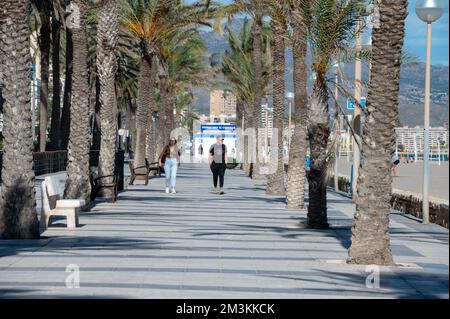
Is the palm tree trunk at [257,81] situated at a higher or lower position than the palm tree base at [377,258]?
higher

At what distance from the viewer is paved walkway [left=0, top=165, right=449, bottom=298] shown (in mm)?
10250

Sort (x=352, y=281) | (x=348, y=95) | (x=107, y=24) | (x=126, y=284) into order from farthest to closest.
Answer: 1. (x=107, y=24)
2. (x=348, y=95)
3. (x=352, y=281)
4. (x=126, y=284)

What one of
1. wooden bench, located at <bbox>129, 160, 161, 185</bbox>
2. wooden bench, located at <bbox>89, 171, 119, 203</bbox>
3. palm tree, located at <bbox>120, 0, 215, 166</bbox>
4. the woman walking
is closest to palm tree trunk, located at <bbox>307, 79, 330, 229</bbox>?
wooden bench, located at <bbox>89, 171, 119, 203</bbox>

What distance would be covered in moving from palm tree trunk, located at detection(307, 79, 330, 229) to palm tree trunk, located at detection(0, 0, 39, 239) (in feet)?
17.1

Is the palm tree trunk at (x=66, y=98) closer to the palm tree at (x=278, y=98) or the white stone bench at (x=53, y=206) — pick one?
the palm tree at (x=278, y=98)

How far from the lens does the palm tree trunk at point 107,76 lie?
26.4 metres

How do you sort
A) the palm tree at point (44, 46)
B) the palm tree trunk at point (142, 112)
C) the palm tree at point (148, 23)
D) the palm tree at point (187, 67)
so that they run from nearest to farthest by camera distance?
the palm tree at point (148, 23) → the palm tree trunk at point (142, 112) → the palm tree at point (44, 46) → the palm tree at point (187, 67)

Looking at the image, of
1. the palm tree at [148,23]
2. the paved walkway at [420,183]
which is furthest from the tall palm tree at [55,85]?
the paved walkway at [420,183]

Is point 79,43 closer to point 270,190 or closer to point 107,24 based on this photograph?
point 107,24

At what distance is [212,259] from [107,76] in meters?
14.7

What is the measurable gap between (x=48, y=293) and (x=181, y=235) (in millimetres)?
6651

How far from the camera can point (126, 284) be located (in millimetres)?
10531

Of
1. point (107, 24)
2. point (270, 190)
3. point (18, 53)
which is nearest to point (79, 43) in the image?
point (107, 24)

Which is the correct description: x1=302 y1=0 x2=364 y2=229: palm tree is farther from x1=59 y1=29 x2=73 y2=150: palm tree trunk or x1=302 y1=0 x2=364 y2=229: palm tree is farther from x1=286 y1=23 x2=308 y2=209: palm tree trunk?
x1=59 y1=29 x2=73 y2=150: palm tree trunk
